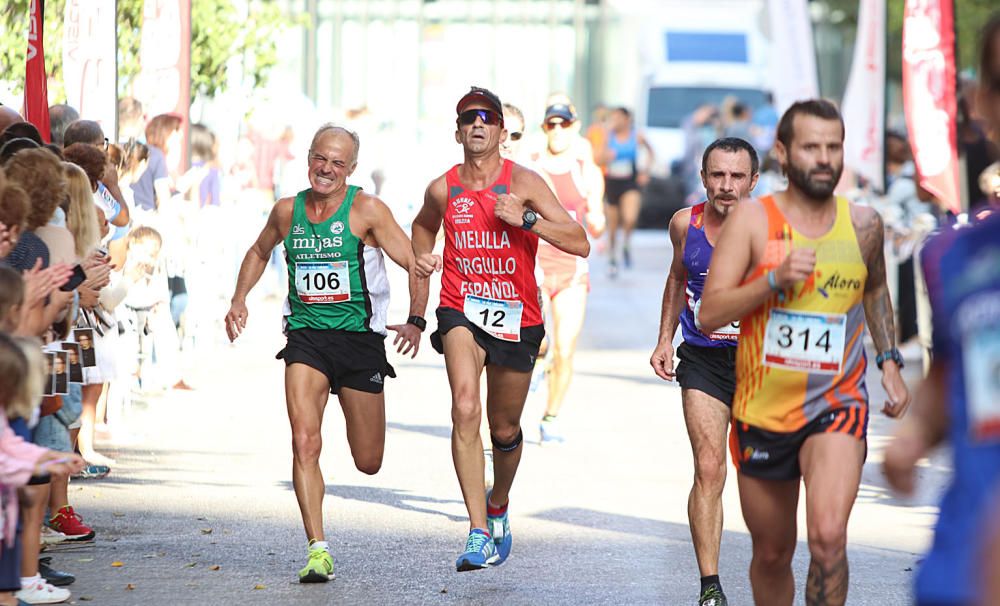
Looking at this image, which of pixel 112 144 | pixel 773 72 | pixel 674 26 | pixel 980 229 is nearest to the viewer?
pixel 980 229

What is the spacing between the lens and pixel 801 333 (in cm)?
568

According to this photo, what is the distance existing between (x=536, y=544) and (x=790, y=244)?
3.33m

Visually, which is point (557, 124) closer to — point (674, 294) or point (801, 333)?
point (674, 294)

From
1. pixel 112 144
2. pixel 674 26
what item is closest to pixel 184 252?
pixel 112 144

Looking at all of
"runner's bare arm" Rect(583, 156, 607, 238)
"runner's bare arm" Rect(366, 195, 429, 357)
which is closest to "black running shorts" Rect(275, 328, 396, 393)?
"runner's bare arm" Rect(366, 195, 429, 357)

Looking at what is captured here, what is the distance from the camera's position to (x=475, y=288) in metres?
8.02

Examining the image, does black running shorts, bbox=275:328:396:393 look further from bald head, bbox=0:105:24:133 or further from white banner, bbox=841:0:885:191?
white banner, bbox=841:0:885:191

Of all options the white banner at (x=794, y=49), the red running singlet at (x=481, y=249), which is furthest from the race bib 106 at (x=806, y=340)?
the white banner at (x=794, y=49)

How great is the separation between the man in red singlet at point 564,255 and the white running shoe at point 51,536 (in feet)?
11.4

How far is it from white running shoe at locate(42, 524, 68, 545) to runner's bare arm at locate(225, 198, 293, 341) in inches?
46.6

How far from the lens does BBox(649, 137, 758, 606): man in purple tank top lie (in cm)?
705

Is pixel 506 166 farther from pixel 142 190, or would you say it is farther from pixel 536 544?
pixel 142 190

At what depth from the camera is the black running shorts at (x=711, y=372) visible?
23.6ft

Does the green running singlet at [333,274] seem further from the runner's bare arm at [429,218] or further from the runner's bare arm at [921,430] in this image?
the runner's bare arm at [921,430]
